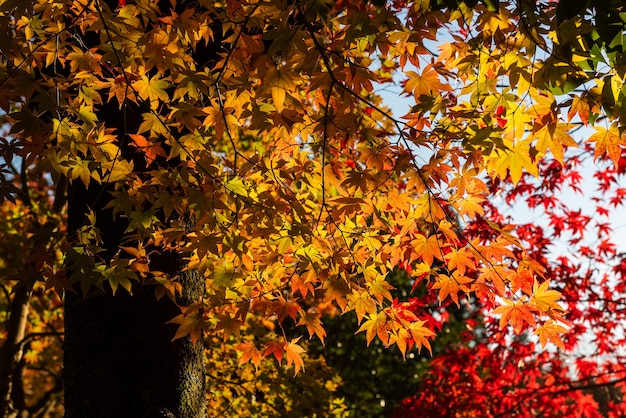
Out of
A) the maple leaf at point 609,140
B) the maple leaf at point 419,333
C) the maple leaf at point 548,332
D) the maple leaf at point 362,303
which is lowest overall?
the maple leaf at point 548,332

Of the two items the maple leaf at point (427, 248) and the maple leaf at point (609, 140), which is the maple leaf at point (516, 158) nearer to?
the maple leaf at point (609, 140)

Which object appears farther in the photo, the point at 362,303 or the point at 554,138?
the point at 362,303

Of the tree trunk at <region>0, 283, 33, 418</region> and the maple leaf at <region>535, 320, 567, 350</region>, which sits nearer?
the maple leaf at <region>535, 320, 567, 350</region>

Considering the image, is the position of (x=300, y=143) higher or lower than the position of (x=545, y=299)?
higher

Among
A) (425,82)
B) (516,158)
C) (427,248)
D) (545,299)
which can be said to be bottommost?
(545,299)

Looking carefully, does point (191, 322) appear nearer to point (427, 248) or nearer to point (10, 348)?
point (427, 248)

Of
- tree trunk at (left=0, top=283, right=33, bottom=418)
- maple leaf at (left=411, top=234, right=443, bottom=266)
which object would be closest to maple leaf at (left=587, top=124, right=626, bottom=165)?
maple leaf at (left=411, top=234, right=443, bottom=266)

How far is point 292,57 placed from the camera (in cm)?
199

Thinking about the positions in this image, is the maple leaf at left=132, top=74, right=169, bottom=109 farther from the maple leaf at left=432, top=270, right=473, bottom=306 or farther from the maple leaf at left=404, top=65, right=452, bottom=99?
the maple leaf at left=432, top=270, right=473, bottom=306

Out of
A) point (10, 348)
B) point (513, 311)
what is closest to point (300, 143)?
point (513, 311)

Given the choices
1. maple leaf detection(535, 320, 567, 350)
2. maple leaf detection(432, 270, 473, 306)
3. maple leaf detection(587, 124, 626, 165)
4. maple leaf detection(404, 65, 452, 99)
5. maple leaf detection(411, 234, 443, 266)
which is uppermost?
maple leaf detection(404, 65, 452, 99)

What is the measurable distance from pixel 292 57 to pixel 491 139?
2.67 feet

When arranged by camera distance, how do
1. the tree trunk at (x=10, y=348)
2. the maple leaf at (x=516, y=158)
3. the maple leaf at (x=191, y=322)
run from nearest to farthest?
the maple leaf at (x=516, y=158), the maple leaf at (x=191, y=322), the tree trunk at (x=10, y=348)

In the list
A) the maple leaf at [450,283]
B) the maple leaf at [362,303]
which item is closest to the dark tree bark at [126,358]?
the maple leaf at [362,303]
